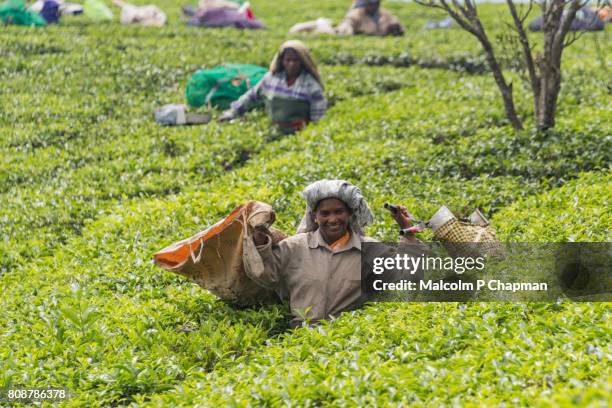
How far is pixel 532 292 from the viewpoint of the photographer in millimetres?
6312

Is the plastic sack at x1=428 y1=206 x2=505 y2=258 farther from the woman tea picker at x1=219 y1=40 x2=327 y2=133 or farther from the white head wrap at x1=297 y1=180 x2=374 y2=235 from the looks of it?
the woman tea picker at x1=219 y1=40 x2=327 y2=133

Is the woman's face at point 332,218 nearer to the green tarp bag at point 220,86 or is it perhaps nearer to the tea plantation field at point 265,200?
the tea plantation field at point 265,200

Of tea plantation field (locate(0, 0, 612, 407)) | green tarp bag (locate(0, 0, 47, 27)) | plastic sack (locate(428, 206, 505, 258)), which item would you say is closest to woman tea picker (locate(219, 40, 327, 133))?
tea plantation field (locate(0, 0, 612, 407))

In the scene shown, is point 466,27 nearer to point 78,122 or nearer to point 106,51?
point 78,122

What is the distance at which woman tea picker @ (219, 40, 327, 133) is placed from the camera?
1317 cm

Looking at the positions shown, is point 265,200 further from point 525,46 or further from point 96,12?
point 96,12

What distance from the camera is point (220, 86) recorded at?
14.9 metres

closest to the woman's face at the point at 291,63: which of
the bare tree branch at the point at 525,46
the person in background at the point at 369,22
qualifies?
the bare tree branch at the point at 525,46

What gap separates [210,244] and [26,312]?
1.89 m

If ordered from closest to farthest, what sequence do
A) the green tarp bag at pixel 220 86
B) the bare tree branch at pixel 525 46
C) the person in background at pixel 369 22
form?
the bare tree branch at pixel 525 46
the green tarp bag at pixel 220 86
the person in background at pixel 369 22

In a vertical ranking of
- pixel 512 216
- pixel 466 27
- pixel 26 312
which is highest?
pixel 466 27

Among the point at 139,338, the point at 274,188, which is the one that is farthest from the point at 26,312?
the point at 274,188

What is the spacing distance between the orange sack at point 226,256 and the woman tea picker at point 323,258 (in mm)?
138

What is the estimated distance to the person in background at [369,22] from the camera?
22.5m
